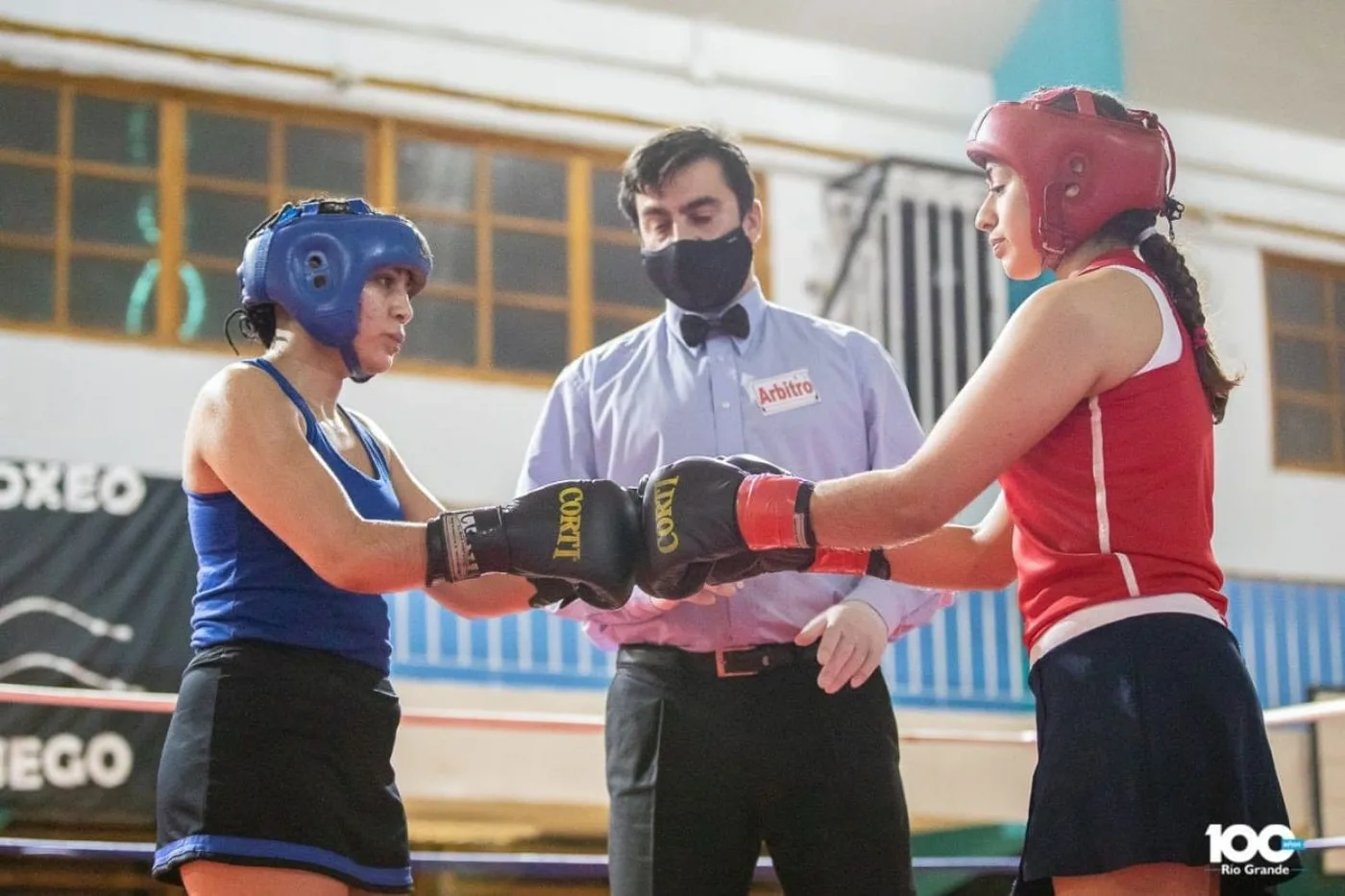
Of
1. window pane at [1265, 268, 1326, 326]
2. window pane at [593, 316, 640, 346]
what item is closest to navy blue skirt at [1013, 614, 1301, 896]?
window pane at [593, 316, 640, 346]

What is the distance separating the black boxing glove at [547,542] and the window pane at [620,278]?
504 centimetres

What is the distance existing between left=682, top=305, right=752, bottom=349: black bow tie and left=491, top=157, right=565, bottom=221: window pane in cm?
455

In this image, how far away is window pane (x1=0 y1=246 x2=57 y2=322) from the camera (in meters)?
6.07

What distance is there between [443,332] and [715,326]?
4.32m

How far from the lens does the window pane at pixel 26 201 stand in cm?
612

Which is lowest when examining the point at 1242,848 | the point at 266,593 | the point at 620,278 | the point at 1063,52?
the point at 1242,848

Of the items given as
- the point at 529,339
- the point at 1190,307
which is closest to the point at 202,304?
the point at 529,339

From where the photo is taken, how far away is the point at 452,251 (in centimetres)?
681

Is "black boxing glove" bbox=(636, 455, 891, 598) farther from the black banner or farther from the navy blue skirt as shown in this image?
the black banner

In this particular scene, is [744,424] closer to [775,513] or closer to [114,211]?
[775,513]

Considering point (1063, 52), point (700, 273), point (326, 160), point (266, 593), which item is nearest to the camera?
point (266, 593)

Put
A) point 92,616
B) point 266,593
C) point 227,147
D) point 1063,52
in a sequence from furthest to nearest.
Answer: point 1063,52 < point 227,147 < point 92,616 < point 266,593

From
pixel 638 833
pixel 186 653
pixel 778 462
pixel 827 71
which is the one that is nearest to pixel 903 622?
pixel 778 462

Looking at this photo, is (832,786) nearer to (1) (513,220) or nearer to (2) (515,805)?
(2) (515,805)
